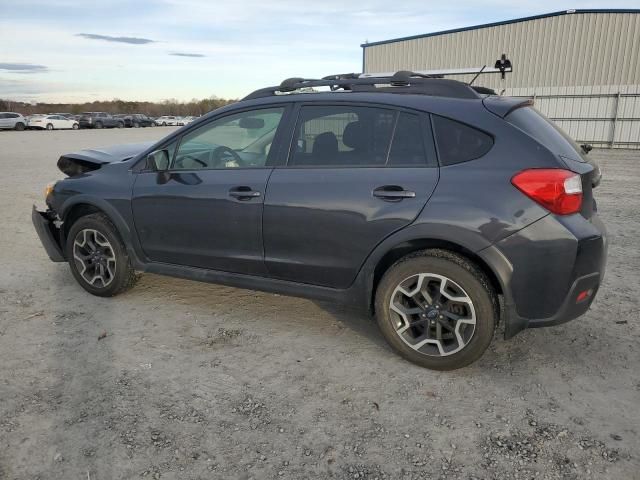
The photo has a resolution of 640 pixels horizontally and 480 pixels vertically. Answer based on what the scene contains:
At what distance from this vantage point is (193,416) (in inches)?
112

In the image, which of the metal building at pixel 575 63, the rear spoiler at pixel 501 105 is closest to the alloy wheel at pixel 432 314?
the rear spoiler at pixel 501 105

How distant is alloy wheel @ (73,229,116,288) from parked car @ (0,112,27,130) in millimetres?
40133

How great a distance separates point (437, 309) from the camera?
3201 mm

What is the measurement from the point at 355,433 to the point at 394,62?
86.7 ft

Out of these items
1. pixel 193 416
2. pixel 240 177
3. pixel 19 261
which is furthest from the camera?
pixel 19 261

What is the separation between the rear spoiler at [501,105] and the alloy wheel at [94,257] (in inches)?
124

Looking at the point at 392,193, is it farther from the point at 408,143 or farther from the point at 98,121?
the point at 98,121

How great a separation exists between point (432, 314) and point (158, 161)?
7.99ft

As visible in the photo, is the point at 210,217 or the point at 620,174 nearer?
the point at 210,217

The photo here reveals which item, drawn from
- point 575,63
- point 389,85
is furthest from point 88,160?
point 575,63

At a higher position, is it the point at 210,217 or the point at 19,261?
the point at 210,217

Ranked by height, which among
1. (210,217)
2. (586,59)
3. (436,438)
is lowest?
(436,438)

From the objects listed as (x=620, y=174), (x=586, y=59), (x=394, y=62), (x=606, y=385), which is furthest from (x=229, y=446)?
(x=394, y=62)

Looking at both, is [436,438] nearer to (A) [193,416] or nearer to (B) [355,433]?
(B) [355,433]
